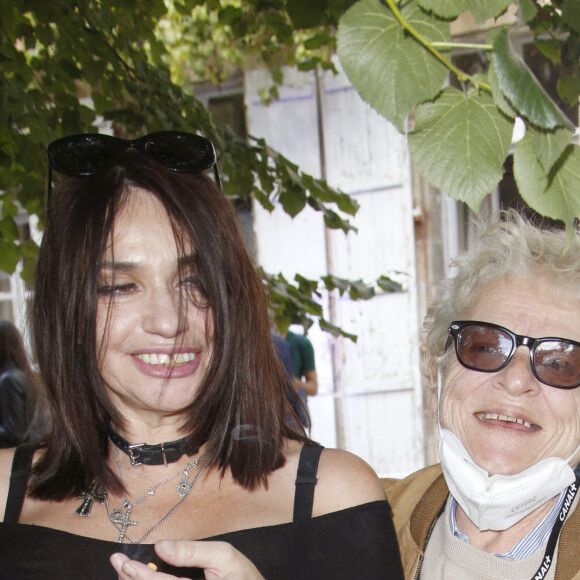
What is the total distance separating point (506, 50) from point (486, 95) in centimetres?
12

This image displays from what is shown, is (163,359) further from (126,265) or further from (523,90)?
(523,90)

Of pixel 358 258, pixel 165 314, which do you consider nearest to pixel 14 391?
pixel 165 314

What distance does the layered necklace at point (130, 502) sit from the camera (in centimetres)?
151

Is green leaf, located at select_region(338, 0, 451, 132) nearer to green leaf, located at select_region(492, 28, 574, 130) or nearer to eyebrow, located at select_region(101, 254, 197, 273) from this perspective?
green leaf, located at select_region(492, 28, 574, 130)

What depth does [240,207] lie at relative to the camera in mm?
5836

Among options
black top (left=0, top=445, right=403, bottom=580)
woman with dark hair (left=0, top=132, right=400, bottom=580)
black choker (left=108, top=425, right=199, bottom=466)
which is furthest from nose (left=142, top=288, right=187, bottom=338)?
black top (left=0, top=445, right=403, bottom=580)

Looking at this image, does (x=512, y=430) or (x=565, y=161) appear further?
(x=512, y=430)

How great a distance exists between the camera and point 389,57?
33.6 inches

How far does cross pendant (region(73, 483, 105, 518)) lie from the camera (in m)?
1.55

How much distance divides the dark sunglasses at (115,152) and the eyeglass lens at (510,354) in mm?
710

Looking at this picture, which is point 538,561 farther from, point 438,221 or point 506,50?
point 438,221

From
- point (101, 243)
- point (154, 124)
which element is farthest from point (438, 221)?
point (101, 243)

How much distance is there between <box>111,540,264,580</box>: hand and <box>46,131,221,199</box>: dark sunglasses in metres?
0.81

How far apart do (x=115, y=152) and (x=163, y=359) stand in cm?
47
